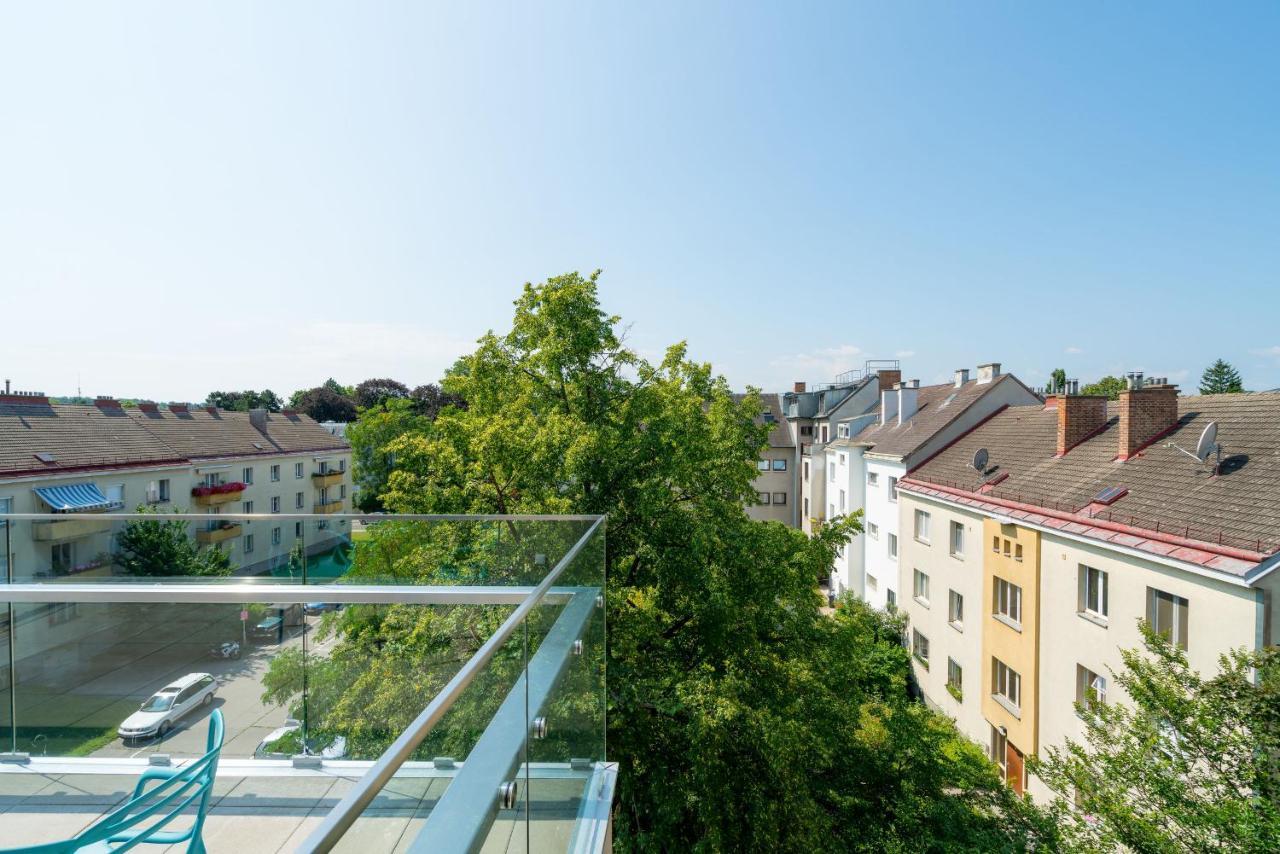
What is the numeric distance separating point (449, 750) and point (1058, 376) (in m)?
83.1

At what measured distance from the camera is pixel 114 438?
2152cm

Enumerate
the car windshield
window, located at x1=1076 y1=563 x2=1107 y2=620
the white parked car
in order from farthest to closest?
window, located at x1=1076 y1=563 x2=1107 y2=620 → the car windshield → the white parked car

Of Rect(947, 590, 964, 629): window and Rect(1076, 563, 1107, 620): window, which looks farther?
Rect(947, 590, 964, 629): window

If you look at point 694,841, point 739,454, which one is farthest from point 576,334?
point 694,841

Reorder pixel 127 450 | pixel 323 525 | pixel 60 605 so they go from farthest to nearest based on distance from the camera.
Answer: pixel 127 450 → pixel 323 525 → pixel 60 605

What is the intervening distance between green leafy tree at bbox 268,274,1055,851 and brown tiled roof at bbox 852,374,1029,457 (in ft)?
37.7

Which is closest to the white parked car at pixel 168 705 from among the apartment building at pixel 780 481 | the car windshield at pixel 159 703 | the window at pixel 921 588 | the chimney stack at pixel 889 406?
the car windshield at pixel 159 703

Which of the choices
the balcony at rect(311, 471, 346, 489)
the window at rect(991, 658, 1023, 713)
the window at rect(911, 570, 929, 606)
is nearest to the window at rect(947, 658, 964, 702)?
the window at rect(991, 658, 1023, 713)

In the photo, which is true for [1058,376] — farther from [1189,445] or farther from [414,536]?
[414,536]

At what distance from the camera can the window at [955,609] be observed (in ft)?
54.5

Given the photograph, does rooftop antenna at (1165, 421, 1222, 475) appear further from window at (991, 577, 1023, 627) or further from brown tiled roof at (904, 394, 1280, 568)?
window at (991, 577, 1023, 627)

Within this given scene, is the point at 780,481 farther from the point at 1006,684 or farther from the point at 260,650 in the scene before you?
the point at 260,650

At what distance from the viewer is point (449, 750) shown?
5.47ft

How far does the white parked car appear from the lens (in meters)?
3.71
